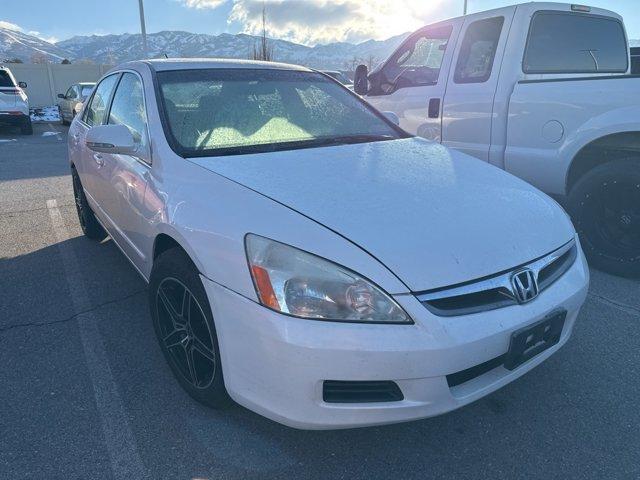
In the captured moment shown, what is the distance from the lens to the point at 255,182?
220 centimetres

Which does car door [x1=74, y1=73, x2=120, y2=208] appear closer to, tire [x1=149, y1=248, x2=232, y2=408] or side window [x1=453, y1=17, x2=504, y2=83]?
tire [x1=149, y1=248, x2=232, y2=408]

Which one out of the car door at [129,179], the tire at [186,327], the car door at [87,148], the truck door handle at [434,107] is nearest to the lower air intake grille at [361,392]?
the tire at [186,327]

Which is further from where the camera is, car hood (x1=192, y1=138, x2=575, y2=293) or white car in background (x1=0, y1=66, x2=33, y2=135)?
white car in background (x1=0, y1=66, x2=33, y2=135)

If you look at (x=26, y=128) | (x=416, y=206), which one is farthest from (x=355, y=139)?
(x=26, y=128)

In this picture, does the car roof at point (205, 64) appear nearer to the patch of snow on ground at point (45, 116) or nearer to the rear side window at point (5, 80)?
the rear side window at point (5, 80)

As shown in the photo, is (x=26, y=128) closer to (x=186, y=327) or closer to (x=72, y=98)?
(x=72, y=98)

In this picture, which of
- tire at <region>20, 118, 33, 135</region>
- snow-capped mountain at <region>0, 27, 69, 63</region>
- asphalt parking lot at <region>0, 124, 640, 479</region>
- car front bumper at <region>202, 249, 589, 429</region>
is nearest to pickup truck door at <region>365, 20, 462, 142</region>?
asphalt parking lot at <region>0, 124, 640, 479</region>

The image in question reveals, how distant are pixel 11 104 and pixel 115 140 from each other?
42.9 ft

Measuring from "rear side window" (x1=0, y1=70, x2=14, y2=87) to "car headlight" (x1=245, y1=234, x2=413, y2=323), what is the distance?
1471 centimetres

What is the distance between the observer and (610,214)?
3750mm

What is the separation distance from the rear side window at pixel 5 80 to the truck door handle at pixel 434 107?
13.0 metres

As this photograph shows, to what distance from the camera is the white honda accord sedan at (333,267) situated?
5.70 ft

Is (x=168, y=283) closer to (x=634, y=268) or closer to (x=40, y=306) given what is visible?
(x=40, y=306)

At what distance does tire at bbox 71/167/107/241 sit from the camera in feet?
15.0
